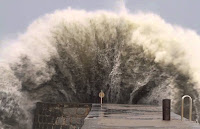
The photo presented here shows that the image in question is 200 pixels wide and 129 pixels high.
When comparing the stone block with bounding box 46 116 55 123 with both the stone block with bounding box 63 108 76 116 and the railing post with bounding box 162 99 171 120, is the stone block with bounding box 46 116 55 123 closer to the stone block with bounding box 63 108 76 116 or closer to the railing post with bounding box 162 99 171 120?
the stone block with bounding box 63 108 76 116

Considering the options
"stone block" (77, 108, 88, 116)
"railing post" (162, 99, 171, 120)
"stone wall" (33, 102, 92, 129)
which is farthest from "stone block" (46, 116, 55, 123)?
"railing post" (162, 99, 171, 120)

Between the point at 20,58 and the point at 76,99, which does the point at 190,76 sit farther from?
the point at 20,58

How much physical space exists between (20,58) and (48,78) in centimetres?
120

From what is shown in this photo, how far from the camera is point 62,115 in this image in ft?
20.2

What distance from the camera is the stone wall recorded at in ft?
19.8

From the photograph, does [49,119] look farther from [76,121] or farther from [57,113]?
[76,121]

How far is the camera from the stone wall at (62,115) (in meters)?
6.02

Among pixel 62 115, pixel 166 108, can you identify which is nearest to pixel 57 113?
pixel 62 115

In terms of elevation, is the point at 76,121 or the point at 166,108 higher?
the point at 166,108

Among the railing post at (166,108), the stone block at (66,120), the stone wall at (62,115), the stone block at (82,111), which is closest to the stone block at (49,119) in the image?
the stone wall at (62,115)

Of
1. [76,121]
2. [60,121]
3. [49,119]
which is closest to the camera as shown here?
[76,121]

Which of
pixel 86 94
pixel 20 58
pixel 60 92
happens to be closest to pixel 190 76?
pixel 86 94

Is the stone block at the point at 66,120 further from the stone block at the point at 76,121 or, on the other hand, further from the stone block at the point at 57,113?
the stone block at the point at 57,113

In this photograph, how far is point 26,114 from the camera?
316 inches
